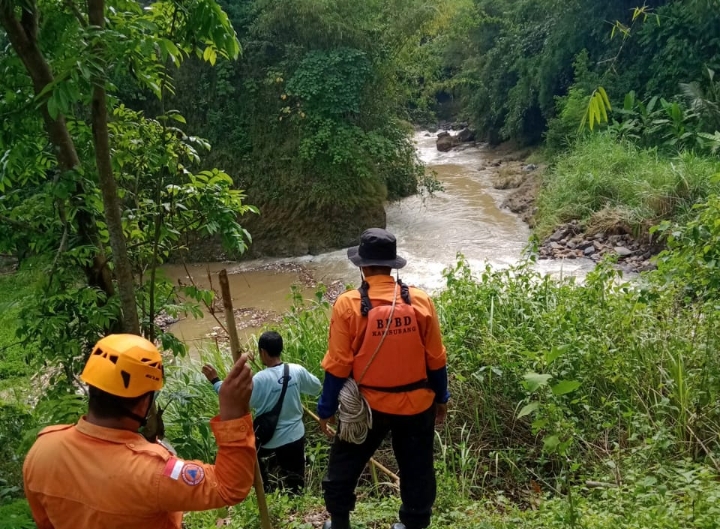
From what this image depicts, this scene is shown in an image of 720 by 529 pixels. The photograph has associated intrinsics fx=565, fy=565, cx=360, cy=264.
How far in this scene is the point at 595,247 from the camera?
11.7m

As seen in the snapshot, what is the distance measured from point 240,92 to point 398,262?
12729 millimetres

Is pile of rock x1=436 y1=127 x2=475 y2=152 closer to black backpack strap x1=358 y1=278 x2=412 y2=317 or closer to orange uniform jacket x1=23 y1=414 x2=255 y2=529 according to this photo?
black backpack strap x1=358 y1=278 x2=412 y2=317

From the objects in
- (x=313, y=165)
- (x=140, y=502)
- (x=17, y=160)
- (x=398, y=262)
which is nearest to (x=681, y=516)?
(x=398, y=262)

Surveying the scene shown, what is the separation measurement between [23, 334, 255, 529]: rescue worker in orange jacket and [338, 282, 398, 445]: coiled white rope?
1102 mm

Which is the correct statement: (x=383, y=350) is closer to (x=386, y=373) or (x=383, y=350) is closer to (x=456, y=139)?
(x=386, y=373)

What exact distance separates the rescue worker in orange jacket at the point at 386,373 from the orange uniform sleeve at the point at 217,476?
1.07 metres

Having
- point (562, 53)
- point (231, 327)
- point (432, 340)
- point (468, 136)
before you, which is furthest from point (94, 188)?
point (468, 136)

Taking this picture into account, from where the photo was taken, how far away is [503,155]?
24.0m

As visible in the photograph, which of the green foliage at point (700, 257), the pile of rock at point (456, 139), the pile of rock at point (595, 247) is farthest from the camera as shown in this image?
the pile of rock at point (456, 139)

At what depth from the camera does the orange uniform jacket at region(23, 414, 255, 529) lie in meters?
1.60

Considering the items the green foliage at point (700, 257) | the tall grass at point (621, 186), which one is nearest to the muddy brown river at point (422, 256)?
the tall grass at point (621, 186)

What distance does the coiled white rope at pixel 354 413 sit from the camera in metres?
2.77

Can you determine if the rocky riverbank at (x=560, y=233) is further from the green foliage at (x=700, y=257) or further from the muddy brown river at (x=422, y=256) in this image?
the green foliage at (x=700, y=257)

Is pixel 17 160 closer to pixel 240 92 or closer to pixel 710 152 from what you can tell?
pixel 240 92
